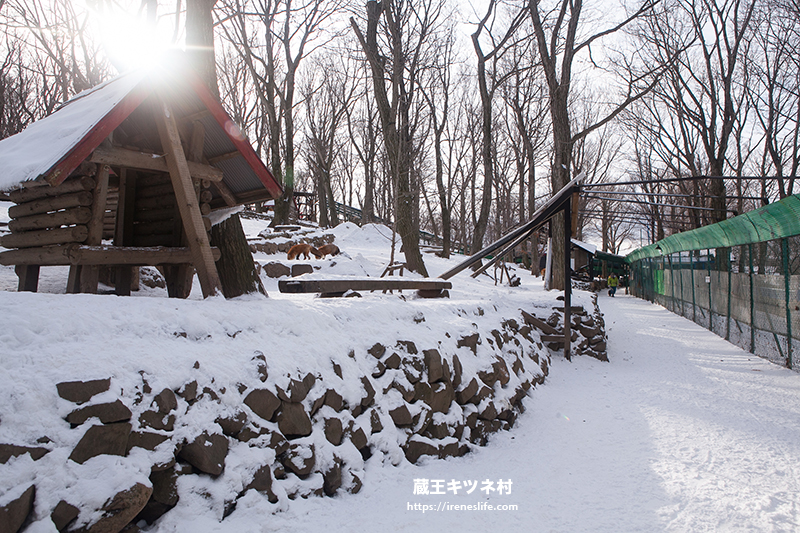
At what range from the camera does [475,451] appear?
4242mm

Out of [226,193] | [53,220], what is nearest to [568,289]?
[226,193]

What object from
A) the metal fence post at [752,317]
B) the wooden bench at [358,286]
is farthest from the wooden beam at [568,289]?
the metal fence post at [752,317]

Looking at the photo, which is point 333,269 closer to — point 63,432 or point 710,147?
point 63,432

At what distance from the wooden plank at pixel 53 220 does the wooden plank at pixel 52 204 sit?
1.7 inches

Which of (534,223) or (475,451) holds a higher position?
(534,223)

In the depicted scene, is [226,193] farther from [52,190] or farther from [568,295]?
[568,295]

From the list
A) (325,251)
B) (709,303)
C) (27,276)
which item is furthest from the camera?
(325,251)

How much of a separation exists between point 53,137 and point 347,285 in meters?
3.07

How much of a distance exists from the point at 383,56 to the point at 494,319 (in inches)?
361

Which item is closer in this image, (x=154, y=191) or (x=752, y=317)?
(x=154, y=191)

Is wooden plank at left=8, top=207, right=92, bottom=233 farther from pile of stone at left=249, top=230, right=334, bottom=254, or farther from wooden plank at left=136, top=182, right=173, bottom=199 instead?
pile of stone at left=249, top=230, right=334, bottom=254

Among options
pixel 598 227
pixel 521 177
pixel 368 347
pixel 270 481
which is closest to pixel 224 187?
pixel 368 347

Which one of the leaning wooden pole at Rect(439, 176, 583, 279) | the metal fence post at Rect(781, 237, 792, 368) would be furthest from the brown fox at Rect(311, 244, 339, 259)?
the metal fence post at Rect(781, 237, 792, 368)

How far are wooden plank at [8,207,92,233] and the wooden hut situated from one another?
11 mm
